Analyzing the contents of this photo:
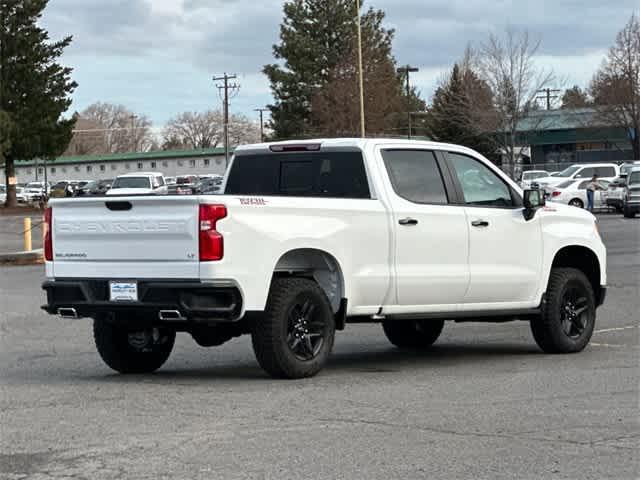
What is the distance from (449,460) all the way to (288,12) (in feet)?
275

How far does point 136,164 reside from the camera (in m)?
146

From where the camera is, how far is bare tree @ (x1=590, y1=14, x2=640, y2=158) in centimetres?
8169

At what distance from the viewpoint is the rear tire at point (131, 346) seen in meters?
10.7

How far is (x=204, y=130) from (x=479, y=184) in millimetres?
166737

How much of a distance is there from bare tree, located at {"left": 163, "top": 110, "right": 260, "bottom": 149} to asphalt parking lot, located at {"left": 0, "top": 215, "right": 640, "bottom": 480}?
16093cm

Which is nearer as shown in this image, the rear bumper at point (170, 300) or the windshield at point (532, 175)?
the rear bumper at point (170, 300)

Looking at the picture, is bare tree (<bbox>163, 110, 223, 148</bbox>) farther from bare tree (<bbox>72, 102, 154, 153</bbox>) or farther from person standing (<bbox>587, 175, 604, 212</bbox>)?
person standing (<bbox>587, 175, 604, 212</bbox>)

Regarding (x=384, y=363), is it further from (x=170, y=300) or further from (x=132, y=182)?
(x=132, y=182)

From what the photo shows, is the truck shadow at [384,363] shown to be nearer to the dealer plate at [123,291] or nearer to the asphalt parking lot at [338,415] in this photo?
the asphalt parking lot at [338,415]

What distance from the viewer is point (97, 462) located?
6.84 meters

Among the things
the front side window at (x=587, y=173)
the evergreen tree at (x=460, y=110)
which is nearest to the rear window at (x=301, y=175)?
the front side window at (x=587, y=173)

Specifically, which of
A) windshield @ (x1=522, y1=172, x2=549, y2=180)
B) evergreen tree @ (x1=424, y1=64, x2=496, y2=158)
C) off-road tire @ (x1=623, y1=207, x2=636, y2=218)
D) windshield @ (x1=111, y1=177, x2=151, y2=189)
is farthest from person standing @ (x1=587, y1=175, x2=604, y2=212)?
evergreen tree @ (x1=424, y1=64, x2=496, y2=158)

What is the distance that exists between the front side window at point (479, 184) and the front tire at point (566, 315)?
90 cm

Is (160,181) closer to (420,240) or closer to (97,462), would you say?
(420,240)
